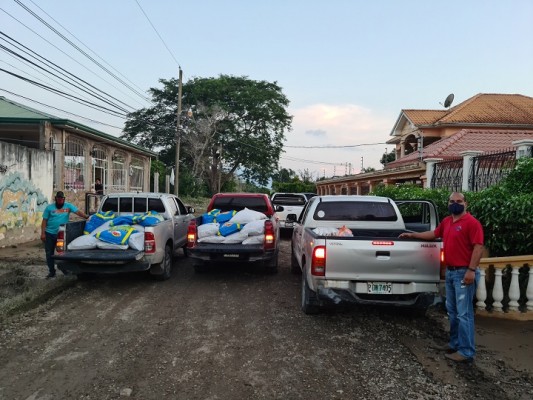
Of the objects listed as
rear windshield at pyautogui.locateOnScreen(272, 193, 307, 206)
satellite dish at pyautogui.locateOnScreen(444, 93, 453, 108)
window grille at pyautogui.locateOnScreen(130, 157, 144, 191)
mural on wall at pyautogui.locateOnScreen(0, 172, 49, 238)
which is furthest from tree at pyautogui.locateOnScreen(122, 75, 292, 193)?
mural on wall at pyautogui.locateOnScreen(0, 172, 49, 238)

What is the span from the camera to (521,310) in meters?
5.54

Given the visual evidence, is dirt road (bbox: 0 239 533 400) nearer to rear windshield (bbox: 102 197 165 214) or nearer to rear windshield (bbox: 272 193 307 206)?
rear windshield (bbox: 102 197 165 214)

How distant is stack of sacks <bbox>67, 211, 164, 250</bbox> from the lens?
7.05 m

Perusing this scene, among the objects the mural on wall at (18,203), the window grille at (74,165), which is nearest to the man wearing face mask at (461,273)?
the mural on wall at (18,203)

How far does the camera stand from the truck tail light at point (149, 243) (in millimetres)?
7086

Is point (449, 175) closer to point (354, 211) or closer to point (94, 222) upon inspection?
point (354, 211)

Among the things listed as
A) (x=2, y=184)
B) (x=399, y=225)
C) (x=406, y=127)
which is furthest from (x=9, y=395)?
(x=406, y=127)

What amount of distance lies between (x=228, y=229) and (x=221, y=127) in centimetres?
3492

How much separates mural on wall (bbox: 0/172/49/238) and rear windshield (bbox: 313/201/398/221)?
28.8ft

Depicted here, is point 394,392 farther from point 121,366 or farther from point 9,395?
point 9,395

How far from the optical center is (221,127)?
41.7 m

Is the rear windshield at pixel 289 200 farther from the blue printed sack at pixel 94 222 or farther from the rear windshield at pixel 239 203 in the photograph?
the blue printed sack at pixel 94 222

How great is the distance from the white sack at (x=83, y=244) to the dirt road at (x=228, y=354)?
836mm

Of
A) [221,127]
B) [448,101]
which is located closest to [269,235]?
[448,101]
